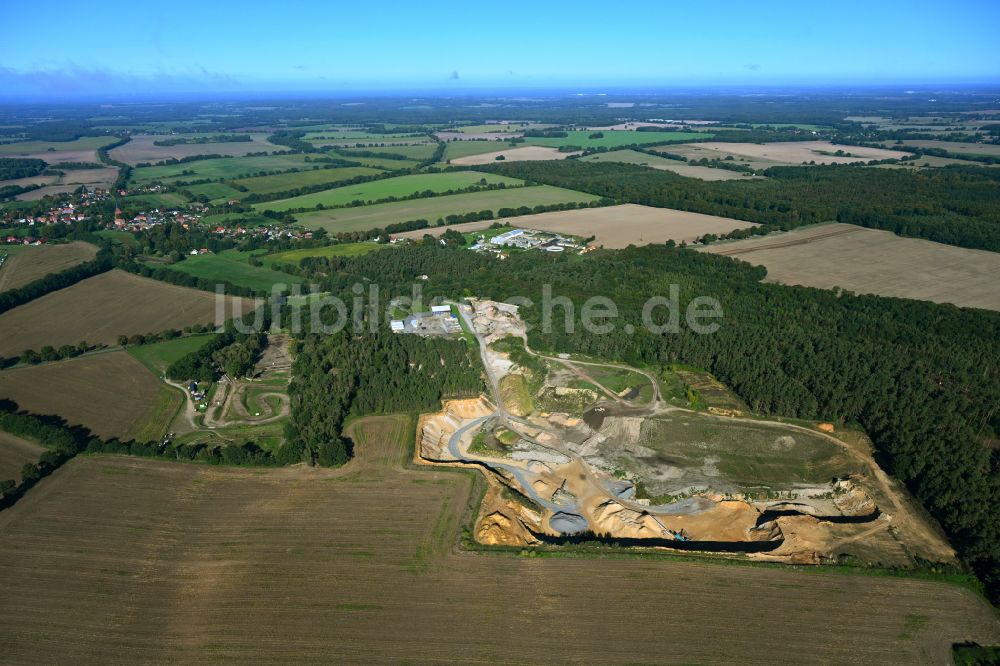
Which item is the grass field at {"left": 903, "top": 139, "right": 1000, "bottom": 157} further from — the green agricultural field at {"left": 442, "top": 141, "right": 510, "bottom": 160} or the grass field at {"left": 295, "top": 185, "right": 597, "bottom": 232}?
the green agricultural field at {"left": 442, "top": 141, "right": 510, "bottom": 160}

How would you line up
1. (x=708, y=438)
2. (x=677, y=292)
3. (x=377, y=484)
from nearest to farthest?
(x=377, y=484)
(x=708, y=438)
(x=677, y=292)

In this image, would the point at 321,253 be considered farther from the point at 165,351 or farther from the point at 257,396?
the point at 257,396

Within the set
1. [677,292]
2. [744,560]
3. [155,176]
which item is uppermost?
[155,176]

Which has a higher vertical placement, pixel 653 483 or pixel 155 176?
pixel 155 176

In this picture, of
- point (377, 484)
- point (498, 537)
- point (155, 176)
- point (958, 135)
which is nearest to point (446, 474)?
point (377, 484)

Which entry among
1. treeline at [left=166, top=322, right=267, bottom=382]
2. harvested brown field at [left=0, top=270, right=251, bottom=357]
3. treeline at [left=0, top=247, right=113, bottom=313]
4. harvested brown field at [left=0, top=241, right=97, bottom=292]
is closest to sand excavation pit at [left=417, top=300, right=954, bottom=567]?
treeline at [left=166, top=322, right=267, bottom=382]

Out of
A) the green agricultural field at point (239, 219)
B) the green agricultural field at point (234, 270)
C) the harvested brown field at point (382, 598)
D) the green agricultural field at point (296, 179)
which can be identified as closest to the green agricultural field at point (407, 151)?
the green agricultural field at point (296, 179)

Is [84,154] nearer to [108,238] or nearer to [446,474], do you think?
[108,238]

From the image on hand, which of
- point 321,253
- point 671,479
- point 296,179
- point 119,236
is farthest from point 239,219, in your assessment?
point 671,479
